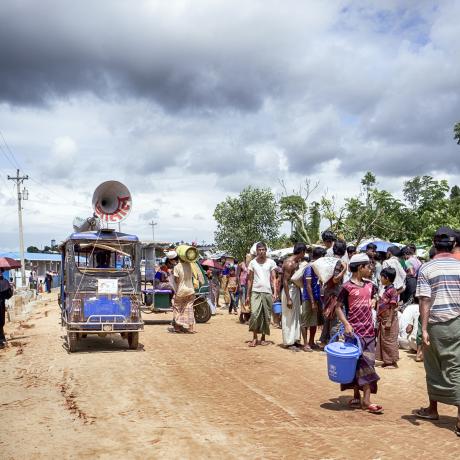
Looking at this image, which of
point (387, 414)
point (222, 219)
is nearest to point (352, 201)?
point (222, 219)

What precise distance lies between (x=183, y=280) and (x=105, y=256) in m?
2.15

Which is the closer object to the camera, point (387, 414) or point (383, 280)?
point (387, 414)

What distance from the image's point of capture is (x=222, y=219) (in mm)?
31500

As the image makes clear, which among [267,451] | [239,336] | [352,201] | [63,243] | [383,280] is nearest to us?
[267,451]

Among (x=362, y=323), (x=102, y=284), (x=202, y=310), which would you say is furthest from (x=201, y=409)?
(x=202, y=310)

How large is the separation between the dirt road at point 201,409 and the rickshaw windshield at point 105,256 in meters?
1.69

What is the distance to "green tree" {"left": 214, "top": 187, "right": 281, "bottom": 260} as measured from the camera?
102ft

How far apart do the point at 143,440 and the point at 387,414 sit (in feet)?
8.50

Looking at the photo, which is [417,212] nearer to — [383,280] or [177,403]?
[383,280]

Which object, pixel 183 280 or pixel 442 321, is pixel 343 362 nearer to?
pixel 442 321

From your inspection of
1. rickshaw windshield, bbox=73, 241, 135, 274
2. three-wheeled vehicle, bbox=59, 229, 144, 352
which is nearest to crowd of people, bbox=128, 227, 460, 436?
rickshaw windshield, bbox=73, 241, 135, 274

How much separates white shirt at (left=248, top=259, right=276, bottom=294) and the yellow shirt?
259cm

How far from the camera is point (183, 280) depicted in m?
12.4

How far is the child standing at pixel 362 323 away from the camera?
5.76 meters
